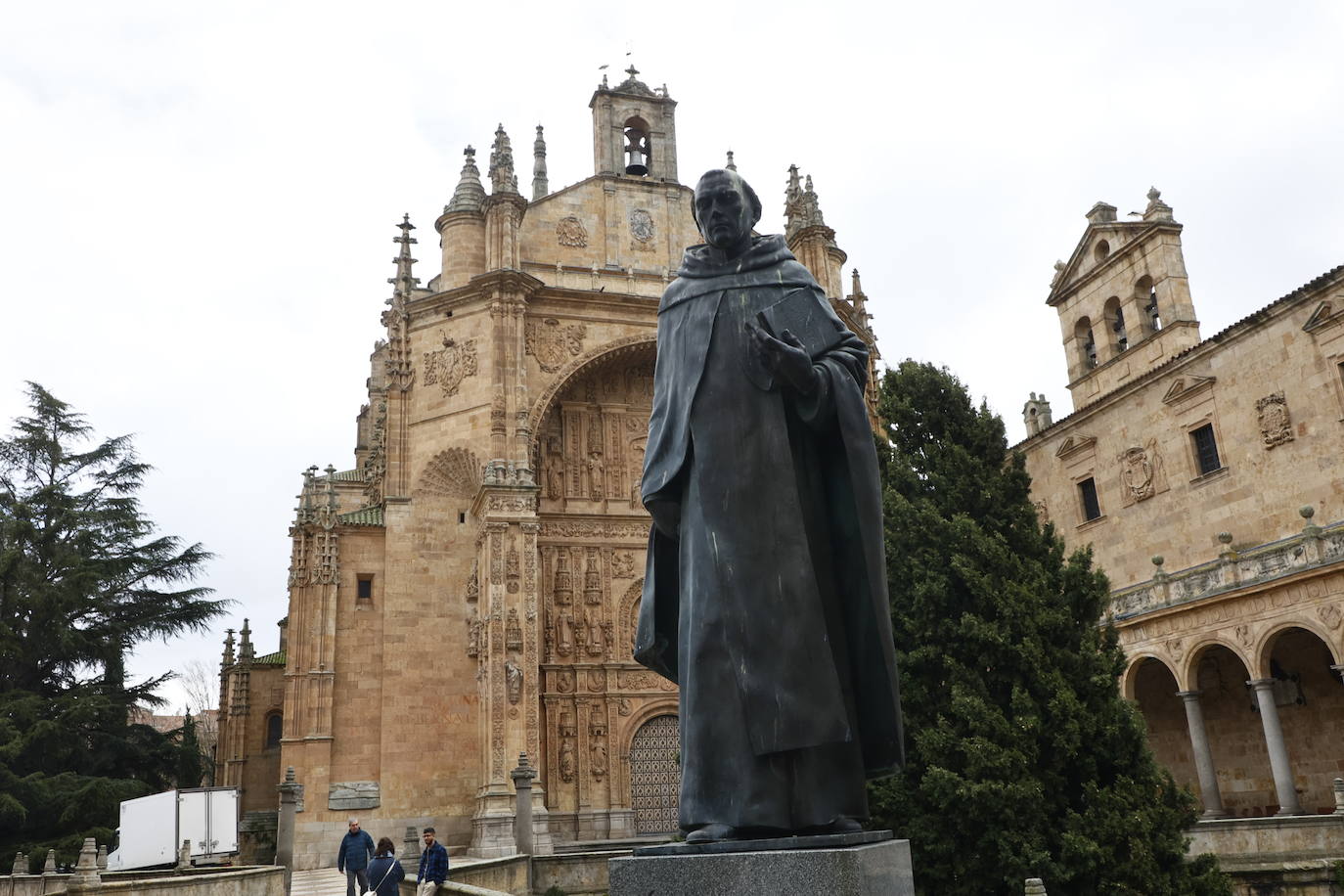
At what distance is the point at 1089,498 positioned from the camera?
27875mm

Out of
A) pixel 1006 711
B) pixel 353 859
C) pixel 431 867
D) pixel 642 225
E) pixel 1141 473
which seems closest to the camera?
pixel 1006 711

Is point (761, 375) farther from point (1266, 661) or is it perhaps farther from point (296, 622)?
point (296, 622)

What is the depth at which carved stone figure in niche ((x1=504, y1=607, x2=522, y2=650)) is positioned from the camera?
75.6ft

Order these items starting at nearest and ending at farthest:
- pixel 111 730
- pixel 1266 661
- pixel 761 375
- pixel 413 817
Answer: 1. pixel 761 375
2. pixel 1266 661
3. pixel 413 817
4. pixel 111 730

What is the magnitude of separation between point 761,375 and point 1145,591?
20399mm

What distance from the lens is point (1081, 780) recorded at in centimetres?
1177

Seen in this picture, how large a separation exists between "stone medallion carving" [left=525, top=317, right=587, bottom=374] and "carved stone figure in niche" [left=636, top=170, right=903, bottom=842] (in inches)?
914

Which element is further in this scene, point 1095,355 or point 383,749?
point 1095,355

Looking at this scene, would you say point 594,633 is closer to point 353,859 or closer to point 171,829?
point 171,829

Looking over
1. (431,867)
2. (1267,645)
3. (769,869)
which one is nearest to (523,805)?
(431,867)

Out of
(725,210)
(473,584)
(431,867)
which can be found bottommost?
(431,867)

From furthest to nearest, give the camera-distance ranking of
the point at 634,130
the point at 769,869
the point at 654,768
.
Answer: the point at 634,130, the point at 654,768, the point at 769,869

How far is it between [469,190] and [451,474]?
7729mm

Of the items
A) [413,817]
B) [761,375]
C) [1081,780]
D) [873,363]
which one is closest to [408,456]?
[413,817]
